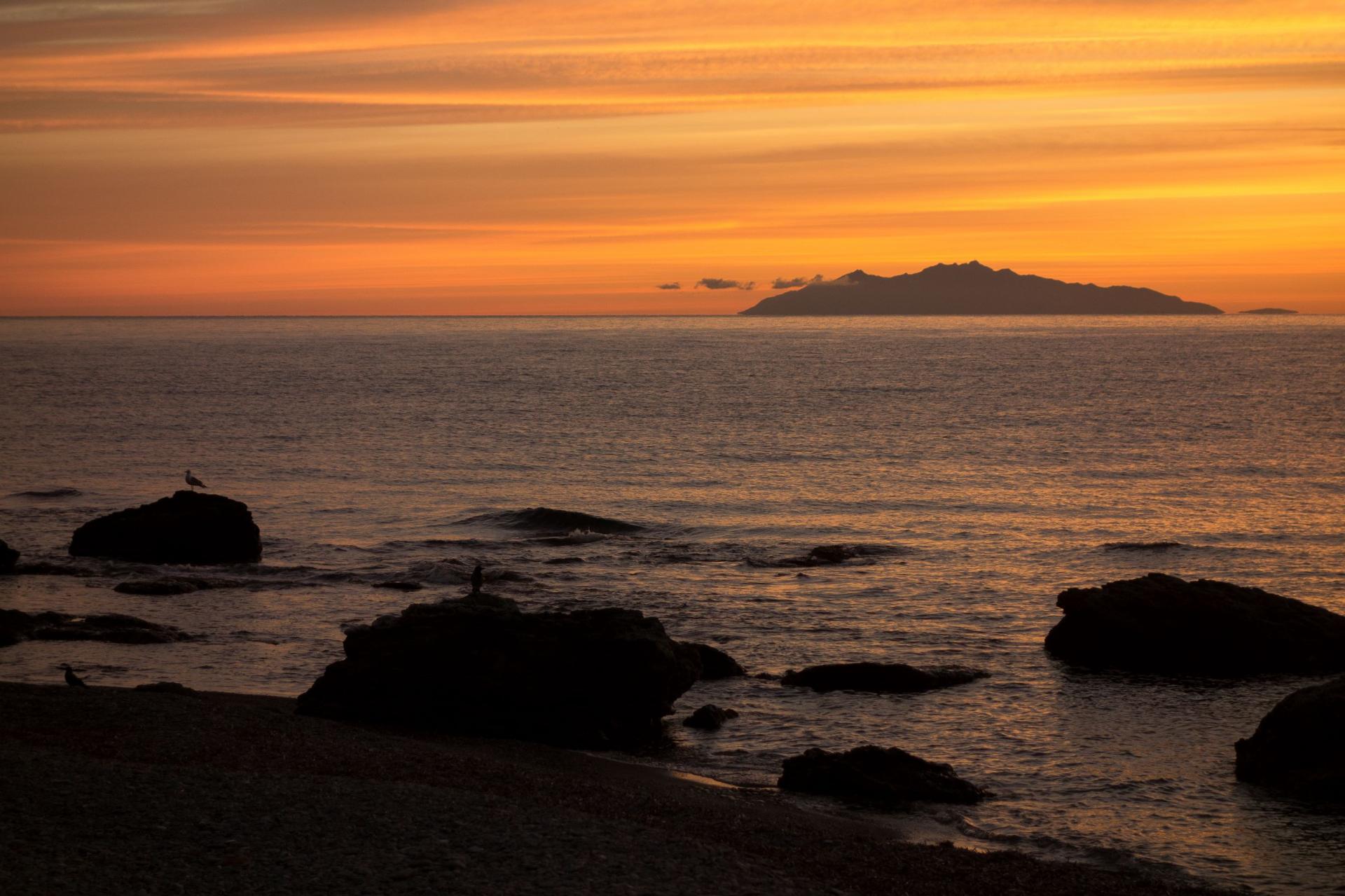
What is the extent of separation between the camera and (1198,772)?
21.1 meters

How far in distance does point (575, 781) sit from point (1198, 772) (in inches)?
419

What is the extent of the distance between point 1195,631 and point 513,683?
15172 mm

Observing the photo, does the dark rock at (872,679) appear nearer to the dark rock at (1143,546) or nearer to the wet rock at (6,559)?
the dark rock at (1143,546)

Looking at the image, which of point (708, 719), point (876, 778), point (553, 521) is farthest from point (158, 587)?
point (876, 778)

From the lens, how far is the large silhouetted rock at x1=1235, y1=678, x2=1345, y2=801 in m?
19.5

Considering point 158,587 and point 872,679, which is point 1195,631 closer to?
point 872,679

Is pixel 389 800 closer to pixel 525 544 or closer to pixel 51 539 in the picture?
pixel 525 544

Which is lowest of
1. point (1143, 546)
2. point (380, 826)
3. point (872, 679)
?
point (872, 679)

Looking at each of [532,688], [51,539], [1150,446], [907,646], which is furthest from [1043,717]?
[1150,446]

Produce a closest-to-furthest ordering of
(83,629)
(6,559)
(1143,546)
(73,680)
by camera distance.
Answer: (73,680) → (83,629) → (6,559) → (1143,546)

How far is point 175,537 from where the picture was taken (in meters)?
39.1

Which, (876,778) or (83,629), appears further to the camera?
(83,629)

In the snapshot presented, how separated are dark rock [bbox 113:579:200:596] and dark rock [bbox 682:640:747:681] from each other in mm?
16211

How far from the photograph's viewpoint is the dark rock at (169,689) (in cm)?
2295
